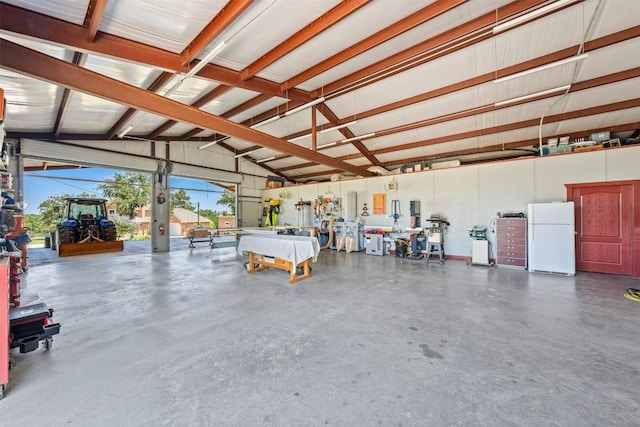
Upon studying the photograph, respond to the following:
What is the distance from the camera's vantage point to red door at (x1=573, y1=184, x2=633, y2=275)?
5305mm

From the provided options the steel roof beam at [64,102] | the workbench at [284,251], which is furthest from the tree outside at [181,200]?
the workbench at [284,251]

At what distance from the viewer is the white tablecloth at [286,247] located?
4746 millimetres

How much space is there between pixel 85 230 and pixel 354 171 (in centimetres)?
924

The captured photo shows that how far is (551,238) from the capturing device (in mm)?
5445

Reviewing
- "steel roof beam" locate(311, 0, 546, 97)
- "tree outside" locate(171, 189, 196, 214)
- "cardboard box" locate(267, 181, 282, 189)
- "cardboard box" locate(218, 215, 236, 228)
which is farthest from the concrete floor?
"tree outside" locate(171, 189, 196, 214)

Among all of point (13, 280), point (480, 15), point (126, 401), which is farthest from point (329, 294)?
point (480, 15)

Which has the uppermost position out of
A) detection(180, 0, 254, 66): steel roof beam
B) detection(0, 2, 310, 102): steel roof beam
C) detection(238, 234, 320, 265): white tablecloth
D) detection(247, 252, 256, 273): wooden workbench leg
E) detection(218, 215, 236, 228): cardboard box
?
detection(180, 0, 254, 66): steel roof beam

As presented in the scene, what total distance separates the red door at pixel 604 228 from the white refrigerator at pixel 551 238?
2.19 feet

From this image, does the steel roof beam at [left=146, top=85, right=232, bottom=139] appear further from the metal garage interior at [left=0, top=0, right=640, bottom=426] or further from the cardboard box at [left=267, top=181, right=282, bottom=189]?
the cardboard box at [left=267, top=181, right=282, bottom=189]

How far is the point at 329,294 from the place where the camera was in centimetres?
404

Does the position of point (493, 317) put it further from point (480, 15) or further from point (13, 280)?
point (13, 280)

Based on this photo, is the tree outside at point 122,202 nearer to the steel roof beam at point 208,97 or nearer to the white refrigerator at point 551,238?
the steel roof beam at point 208,97

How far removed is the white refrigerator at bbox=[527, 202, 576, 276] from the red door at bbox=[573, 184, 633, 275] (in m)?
0.67

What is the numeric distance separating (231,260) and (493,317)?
6.09m
